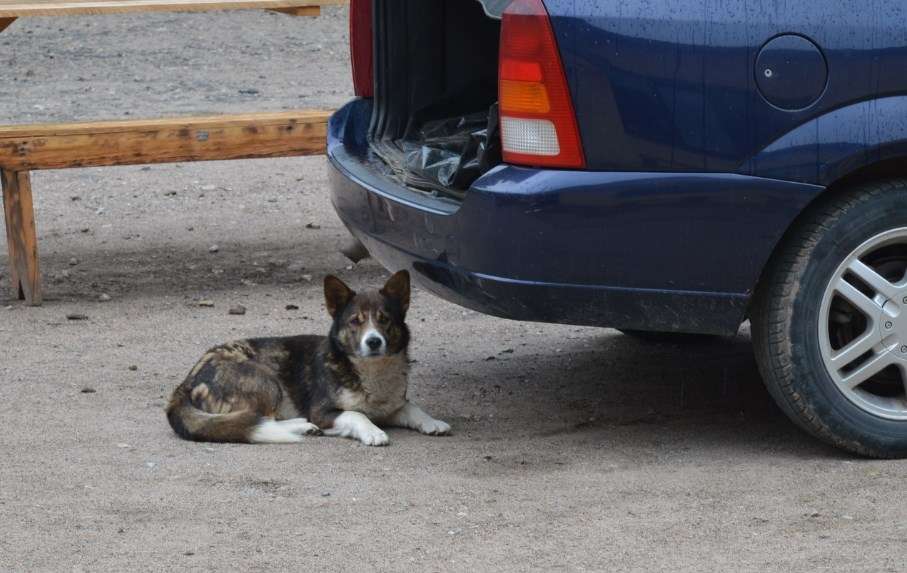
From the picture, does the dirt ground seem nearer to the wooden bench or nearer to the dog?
the dog

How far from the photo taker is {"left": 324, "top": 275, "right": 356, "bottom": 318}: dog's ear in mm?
5598

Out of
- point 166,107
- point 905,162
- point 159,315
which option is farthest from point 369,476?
point 166,107

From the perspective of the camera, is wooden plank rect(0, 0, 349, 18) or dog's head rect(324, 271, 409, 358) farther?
wooden plank rect(0, 0, 349, 18)

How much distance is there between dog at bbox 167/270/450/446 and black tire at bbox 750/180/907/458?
1289 millimetres

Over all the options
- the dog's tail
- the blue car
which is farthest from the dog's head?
the blue car

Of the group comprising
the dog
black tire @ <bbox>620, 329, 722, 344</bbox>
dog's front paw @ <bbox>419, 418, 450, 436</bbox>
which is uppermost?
the dog

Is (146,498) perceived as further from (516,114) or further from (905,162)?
(905,162)

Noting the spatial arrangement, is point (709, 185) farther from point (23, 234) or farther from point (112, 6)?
point (112, 6)

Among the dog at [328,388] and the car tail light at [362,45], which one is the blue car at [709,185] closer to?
the dog at [328,388]

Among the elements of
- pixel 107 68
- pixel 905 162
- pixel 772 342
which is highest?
pixel 905 162

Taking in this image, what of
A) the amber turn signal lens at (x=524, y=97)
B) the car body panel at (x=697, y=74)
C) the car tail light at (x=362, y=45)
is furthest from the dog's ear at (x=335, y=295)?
the car body panel at (x=697, y=74)

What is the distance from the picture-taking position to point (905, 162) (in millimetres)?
4957

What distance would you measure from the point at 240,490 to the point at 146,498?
29 cm

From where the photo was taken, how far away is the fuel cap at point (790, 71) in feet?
15.2
